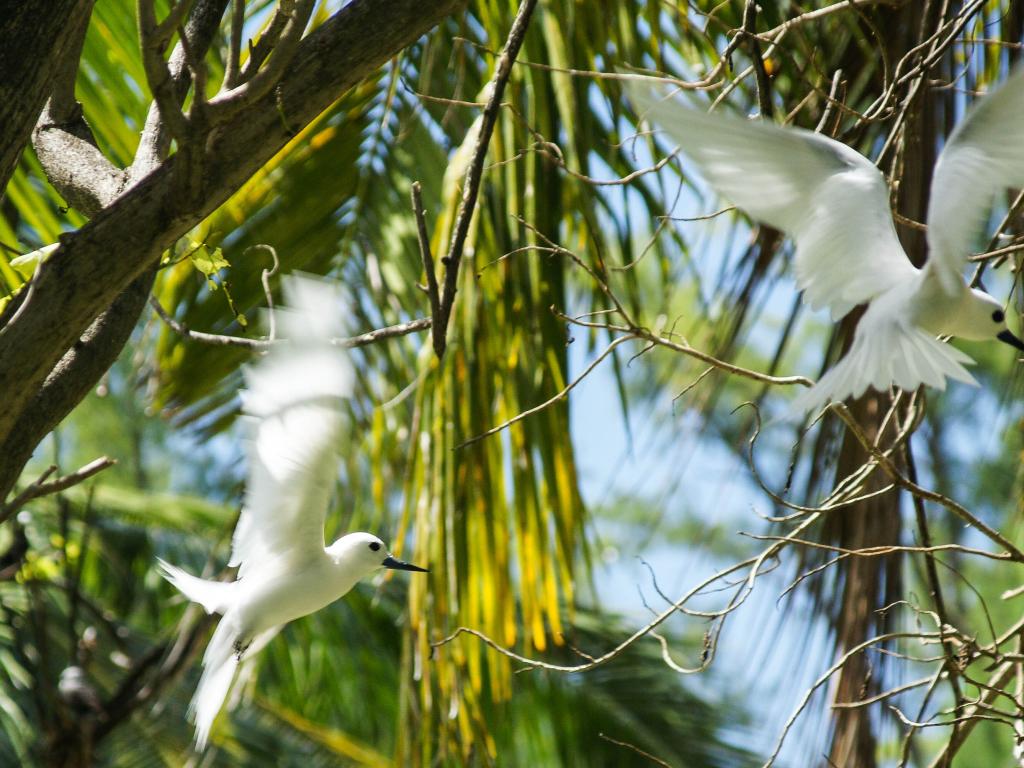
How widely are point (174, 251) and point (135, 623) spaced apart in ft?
15.4

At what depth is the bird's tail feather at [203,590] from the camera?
1.97m

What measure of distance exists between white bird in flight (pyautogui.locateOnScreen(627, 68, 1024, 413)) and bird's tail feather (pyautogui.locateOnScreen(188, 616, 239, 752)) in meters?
0.96

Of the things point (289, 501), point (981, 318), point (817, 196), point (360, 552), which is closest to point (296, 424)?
point (289, 501)

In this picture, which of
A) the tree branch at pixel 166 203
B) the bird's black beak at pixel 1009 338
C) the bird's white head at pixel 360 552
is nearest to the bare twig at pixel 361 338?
the tree branch at pixel 166 203

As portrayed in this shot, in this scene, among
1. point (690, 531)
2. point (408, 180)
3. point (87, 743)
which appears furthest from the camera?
point (690, 531)

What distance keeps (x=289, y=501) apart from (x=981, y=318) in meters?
0.94

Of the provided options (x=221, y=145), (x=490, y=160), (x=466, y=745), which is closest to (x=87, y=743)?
(x=466, y=745)

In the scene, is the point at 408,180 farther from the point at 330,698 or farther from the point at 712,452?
the point at 712,452

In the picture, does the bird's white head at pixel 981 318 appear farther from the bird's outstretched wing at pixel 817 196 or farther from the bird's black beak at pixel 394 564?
the bird's black beak at pixel 394 564

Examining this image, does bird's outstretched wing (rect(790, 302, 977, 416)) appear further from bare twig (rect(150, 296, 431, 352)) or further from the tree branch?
the tree branch

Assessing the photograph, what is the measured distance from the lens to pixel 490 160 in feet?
8.48

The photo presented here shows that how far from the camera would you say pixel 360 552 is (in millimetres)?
1920

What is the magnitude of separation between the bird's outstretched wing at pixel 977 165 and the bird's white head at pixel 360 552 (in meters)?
0.93

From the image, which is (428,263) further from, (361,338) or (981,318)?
(981,318)
